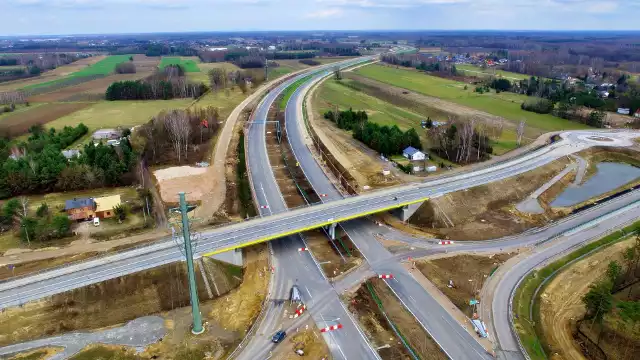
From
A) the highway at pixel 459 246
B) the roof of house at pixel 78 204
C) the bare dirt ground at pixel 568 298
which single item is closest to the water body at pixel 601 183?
the highway at pixel 459 246

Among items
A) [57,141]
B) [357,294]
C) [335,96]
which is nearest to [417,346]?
[357,294]

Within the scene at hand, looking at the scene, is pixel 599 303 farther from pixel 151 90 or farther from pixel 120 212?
pixel 151 90

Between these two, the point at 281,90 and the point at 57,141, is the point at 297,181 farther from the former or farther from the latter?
the point at 281,90

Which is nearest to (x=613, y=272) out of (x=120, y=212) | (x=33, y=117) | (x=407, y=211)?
(x=407, y=211)

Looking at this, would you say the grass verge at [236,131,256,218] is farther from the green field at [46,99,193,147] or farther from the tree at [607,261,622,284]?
the tree at [607,261,622,284]

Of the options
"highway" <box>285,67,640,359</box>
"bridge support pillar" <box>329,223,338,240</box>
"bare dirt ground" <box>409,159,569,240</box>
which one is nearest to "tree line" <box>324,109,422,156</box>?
"highway" <box>285,67,640,359</box>

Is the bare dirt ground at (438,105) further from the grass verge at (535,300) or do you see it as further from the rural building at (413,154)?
the grass verge at (535,300)
